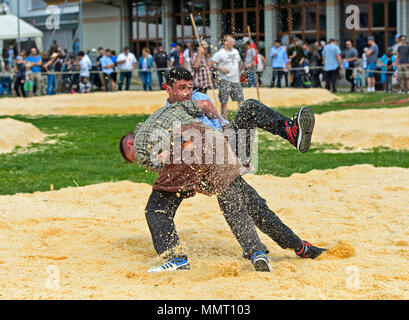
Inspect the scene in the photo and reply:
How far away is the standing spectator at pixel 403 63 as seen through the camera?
790 inches

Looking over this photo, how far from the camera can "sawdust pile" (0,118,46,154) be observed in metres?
11.8

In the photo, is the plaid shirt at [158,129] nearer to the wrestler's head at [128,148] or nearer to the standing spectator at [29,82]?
the wrestler's head at [128,148]

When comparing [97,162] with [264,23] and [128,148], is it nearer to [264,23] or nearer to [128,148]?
[128,148]

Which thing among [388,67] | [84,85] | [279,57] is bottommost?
A: [84,85]

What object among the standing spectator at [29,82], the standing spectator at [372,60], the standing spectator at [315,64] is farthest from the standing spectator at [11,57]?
the standing spectator at [372,60]

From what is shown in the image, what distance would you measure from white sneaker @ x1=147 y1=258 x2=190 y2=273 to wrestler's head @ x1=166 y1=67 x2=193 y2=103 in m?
1.14

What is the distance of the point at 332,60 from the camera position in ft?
67.8

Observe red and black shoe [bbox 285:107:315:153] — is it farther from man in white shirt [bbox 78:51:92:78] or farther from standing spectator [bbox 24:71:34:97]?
standing spectator [bbox 24:71:34:97]

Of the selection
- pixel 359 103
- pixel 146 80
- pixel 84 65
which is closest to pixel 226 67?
pixel 359 103

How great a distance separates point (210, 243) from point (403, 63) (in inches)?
646

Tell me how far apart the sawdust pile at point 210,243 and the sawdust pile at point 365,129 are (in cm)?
258

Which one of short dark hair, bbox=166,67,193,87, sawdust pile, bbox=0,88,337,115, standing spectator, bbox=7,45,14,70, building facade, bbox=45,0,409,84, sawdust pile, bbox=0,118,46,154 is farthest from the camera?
standing spectator, bbox=7,45,14,70

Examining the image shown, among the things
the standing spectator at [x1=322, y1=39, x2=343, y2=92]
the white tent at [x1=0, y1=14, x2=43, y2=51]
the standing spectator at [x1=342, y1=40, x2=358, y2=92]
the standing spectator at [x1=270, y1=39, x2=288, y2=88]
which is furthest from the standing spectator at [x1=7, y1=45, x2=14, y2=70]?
the standing spectator at [x1=342, y1=40, x2=358, y2=92]

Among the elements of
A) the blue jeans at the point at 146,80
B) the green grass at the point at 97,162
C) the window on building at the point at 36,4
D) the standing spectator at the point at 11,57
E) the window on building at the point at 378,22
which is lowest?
the green grass at the point at 97,162
